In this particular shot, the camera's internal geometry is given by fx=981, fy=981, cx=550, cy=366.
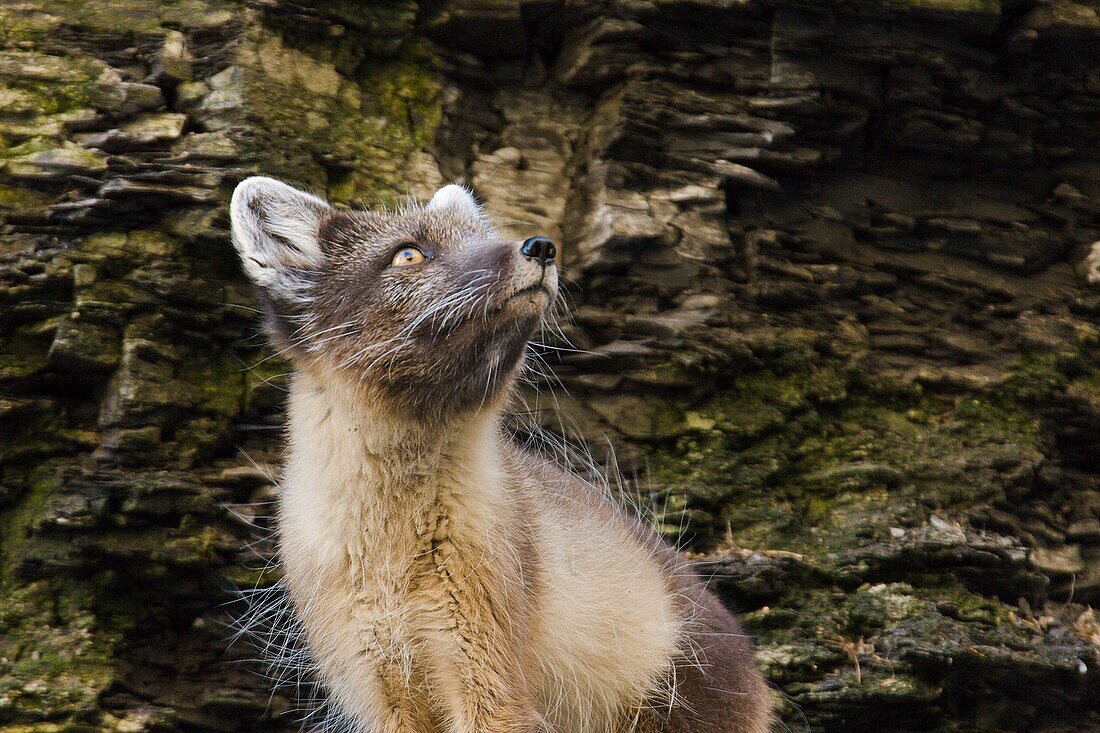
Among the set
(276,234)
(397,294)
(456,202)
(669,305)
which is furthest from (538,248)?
(669,305)

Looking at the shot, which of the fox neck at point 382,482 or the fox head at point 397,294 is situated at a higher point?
the fox head at point 397,294

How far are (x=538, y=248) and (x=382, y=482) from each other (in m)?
1.38

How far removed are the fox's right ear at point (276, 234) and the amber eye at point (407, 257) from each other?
463mm

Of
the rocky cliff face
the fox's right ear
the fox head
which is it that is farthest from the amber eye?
the rocky cliff face

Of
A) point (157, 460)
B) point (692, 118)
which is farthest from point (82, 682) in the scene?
point (692, 118)

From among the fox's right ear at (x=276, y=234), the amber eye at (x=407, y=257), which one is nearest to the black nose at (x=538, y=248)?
the amber eye at (x=407, y=257)

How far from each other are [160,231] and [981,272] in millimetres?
6571

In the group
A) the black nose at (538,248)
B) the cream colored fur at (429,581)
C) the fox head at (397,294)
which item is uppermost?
the black nose at (538,248)

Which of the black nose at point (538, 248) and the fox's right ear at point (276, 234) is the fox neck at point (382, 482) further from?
the black nose at point (538, 248)

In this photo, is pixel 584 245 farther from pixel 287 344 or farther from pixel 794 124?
pixel 287 344

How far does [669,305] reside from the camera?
312 inches

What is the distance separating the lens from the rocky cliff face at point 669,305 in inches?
249

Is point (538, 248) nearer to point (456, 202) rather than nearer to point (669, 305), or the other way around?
point (456, 202)

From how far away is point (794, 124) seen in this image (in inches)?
318
